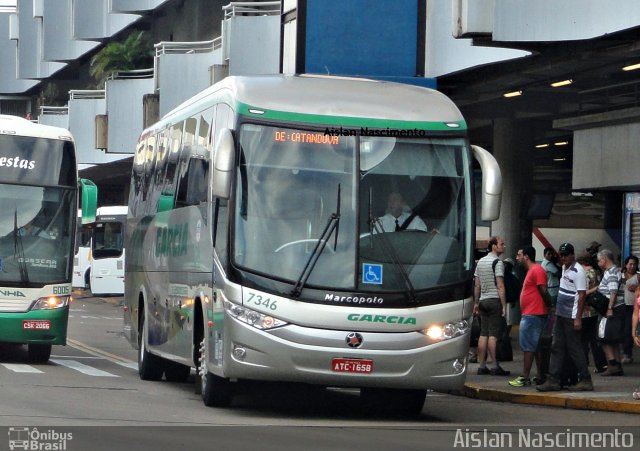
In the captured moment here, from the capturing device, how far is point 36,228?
20641 mm

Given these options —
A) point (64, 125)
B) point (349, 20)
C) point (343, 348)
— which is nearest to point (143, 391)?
point (343, 348)

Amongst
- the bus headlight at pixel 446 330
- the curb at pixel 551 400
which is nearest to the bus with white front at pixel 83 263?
the curb at pixel 551 400

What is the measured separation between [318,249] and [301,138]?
3.81ft

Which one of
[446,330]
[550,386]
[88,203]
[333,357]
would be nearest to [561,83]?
[550,386]

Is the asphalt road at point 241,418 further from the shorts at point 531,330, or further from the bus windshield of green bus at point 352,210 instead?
the bus windshield of green bus at point 352,210

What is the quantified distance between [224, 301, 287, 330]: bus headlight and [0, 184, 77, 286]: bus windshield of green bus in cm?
744

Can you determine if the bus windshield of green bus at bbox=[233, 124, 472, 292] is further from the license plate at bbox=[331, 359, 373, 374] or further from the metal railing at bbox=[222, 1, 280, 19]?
the metal railing at bbox=[222, 1, 280, 19]

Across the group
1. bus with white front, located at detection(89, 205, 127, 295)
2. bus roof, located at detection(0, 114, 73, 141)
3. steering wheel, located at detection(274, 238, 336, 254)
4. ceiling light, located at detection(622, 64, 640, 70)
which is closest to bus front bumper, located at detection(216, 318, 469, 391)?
steering wheel, located at detection(274, 238, 336, 254)

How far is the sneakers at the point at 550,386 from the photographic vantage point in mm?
17891

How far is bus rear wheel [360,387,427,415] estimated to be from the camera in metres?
15.3

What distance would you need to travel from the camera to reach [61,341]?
814 inches

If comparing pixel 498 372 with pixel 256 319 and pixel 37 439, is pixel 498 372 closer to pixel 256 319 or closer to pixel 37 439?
pixel 256 319

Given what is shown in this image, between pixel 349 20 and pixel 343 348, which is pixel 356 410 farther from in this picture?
pixel 349 20

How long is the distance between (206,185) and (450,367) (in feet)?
11.1
